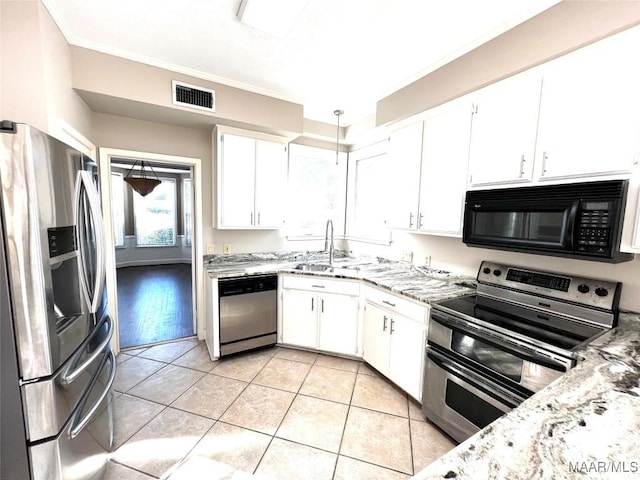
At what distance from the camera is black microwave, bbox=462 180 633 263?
136 centimetres

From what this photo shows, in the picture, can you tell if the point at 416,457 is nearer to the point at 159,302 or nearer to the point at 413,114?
the point at 413,114

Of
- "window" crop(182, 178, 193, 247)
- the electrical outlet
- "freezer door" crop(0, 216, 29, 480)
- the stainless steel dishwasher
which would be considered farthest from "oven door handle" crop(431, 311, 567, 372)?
"window" crop(182, 178, 193, 247)

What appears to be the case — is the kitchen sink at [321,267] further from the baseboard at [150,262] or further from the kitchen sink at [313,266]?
the baseboard at [150,262]

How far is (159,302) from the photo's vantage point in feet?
15.0

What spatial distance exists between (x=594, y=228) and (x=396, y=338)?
1.48m

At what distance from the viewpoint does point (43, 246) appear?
3.67ft

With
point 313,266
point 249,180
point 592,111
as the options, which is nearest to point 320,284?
point 313,266

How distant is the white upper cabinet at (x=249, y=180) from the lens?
113 inches

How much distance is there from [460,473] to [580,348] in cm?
112

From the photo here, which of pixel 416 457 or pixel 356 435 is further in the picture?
pixel 356 435

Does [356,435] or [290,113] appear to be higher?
[290,113]

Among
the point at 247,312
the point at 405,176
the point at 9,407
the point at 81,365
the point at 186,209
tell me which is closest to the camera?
the point at 9,407

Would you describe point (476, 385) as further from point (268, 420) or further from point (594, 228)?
point (268, 420)

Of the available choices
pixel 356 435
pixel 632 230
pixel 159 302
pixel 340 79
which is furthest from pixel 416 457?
pixel 159 302
